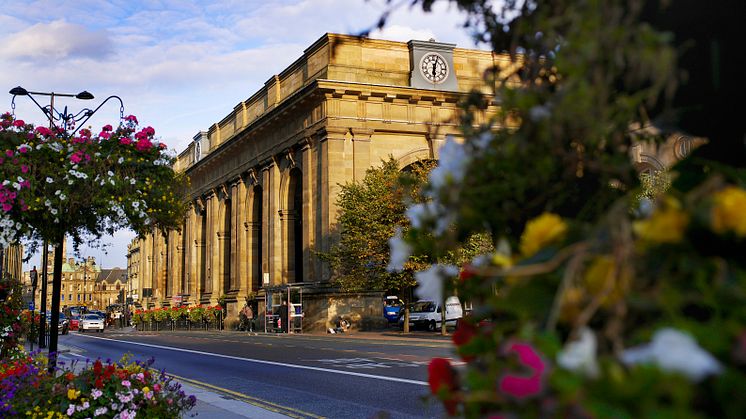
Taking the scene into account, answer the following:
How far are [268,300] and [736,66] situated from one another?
163 ft

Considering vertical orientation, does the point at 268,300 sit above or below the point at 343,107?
below

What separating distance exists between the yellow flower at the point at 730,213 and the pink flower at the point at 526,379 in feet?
Result: 1.41

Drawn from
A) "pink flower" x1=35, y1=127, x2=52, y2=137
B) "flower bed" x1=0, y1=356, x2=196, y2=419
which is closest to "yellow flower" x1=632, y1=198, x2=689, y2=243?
"flower bed" x1=0, y1=356, x2=196, y2=419

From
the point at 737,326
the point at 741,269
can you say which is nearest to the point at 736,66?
the point at 741,269

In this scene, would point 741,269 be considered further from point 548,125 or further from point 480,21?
point 480,21

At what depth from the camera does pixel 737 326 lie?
1.16 meters

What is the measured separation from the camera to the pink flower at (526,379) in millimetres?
1080

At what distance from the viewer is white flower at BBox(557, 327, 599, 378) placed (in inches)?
43.3

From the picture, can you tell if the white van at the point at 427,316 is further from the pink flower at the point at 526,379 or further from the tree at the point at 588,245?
the pink flower at the point at 526,379

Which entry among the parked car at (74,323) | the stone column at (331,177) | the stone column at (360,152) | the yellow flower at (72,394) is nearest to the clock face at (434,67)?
the stone column at (360,152)

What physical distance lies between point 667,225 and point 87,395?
23.8 feet

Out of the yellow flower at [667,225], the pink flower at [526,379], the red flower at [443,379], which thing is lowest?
the red flower at [443,379]

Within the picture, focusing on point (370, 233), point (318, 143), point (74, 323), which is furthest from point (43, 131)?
point (74, 323)

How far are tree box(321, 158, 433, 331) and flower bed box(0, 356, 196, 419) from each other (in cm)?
2970
